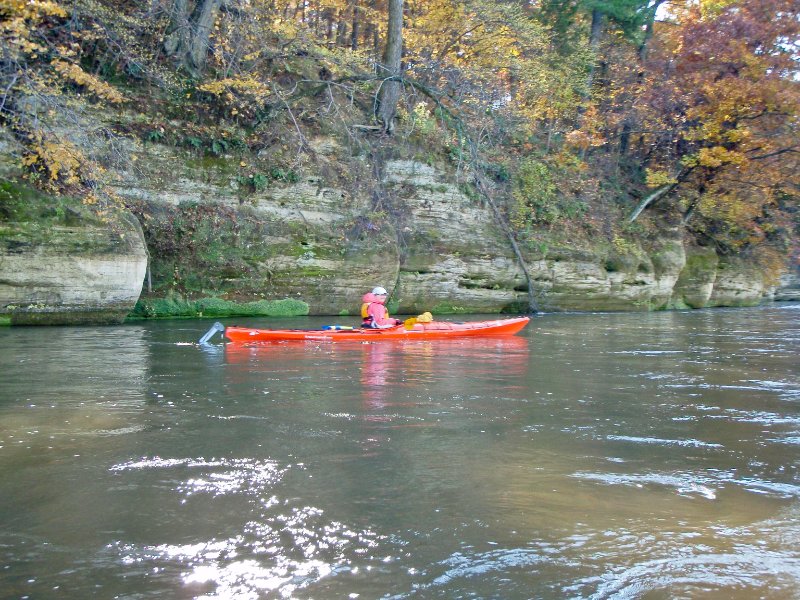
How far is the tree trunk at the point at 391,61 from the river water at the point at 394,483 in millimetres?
11923

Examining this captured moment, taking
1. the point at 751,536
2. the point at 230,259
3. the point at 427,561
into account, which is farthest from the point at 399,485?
the point at 230,259

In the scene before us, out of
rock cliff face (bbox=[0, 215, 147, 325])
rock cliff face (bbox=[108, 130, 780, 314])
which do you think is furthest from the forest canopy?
rock cliff face (bbox=[0, 215, 147, 325])

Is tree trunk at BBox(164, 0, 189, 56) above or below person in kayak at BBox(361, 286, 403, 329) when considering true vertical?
above

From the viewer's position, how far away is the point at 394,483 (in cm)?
484

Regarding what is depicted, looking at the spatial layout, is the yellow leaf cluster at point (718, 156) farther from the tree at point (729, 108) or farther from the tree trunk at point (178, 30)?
the tree trunk at point (178, 30)

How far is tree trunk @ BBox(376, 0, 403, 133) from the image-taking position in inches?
761

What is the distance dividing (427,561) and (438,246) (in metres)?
16.1

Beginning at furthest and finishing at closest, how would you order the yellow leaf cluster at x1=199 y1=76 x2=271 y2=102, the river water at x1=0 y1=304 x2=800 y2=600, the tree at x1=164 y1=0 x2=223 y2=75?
1. the tree at x1=164 y1=0 x2=223 y2=75
2. the yellow leaf cluster at x1=199 y1=76 x2=271 y2=102
3. the river water at x1=0 y1=304 x2=800 y2=600

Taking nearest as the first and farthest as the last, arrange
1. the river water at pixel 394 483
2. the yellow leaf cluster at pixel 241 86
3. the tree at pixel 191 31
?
the river water at pixel 394 483 < the yellow leaf cluster at pixel 241 86 < the tree at pixel 191 31

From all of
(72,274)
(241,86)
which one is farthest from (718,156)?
(72,274)

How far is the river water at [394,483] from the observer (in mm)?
3523

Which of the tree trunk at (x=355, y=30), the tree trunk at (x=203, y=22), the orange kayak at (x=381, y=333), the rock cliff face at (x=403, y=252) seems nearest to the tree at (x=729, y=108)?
the rock cliff face at (x=403, y=252)

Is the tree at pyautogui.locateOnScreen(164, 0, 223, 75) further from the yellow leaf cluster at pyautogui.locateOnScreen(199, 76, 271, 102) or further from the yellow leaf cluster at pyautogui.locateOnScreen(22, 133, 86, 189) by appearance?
the yellow leaf cluster at pyautogui.locateOnScreen(22, 133, 86, 189)

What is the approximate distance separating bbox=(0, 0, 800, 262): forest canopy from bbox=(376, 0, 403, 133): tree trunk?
4cm
